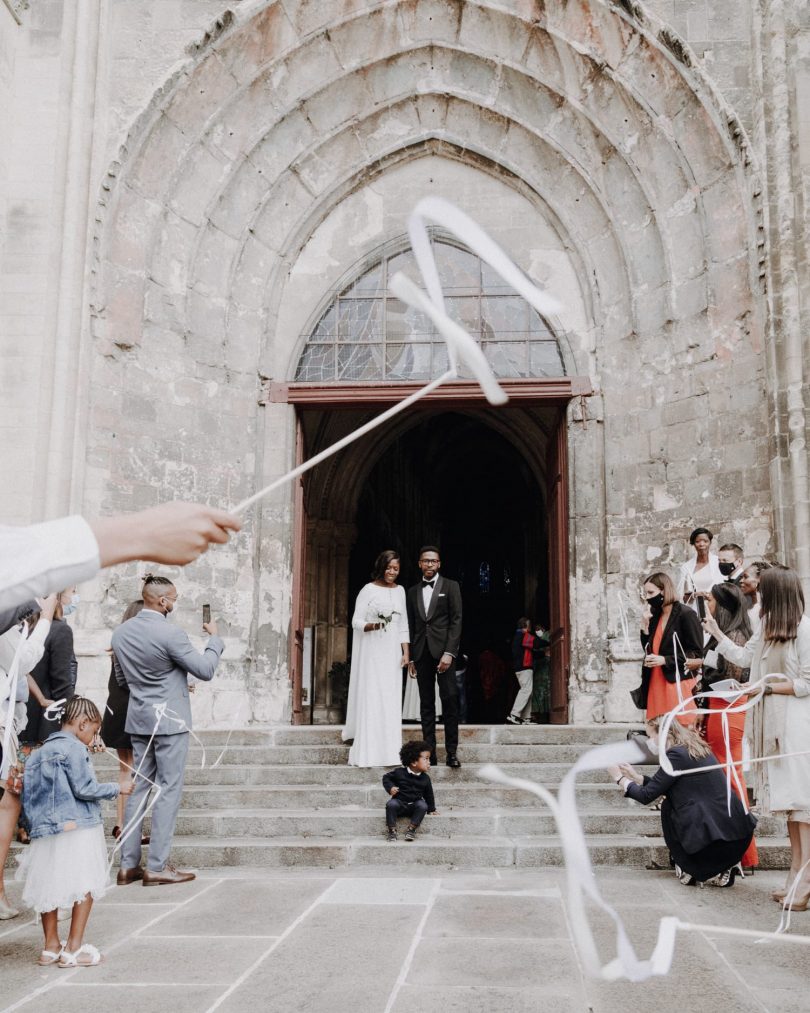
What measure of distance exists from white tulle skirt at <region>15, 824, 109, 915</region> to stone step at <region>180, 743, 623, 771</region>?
155 inches

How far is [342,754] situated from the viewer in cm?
798

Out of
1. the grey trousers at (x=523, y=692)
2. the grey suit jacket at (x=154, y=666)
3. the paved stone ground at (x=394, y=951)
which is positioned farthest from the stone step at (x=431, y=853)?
the grey trousers at (x=523, y=692)

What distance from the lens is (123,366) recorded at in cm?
1014

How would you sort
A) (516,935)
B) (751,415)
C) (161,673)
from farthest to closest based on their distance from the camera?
(751,415) < (161,673) < (516,935)

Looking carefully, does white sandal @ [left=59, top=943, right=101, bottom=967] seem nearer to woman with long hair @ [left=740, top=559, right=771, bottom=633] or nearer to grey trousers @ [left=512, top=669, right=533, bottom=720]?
woman with long hair @ [left=740, top=559, right=771, bottom=633]

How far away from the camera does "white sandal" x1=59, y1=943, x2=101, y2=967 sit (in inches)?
153

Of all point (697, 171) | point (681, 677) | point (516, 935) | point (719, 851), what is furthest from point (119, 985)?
point (697, 171)

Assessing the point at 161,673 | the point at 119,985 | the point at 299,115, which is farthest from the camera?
the point at 299,115

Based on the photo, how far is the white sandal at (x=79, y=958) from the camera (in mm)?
3875

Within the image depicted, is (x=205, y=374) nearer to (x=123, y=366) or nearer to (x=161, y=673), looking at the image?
(x=123, y=366)

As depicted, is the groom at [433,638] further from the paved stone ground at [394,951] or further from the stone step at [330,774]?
the paved stone ground at [394,951]

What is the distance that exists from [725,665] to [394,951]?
409cm

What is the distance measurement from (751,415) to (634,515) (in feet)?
4.95

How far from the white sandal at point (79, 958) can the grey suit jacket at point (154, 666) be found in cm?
185
